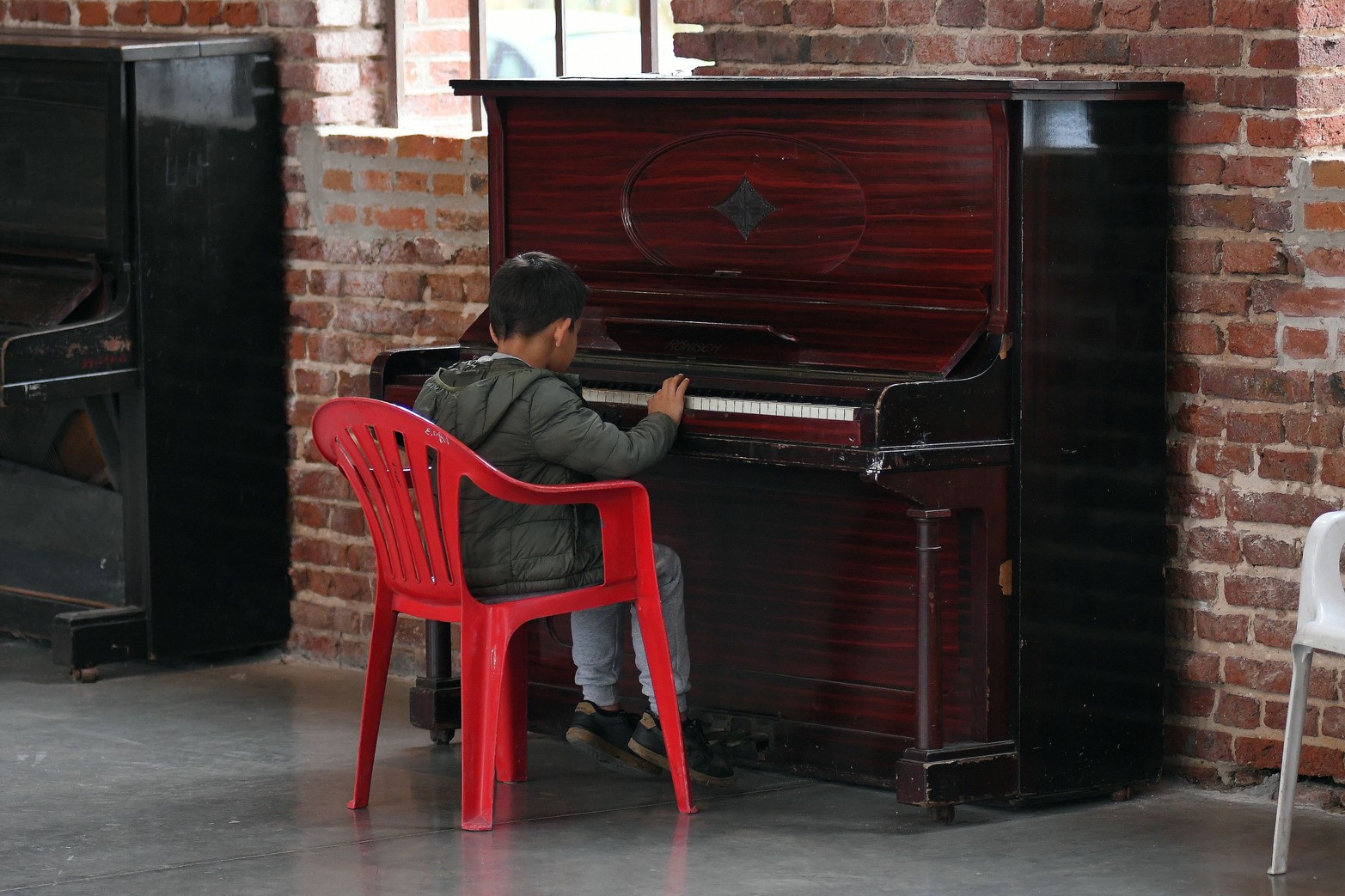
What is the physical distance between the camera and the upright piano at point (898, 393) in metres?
4.01

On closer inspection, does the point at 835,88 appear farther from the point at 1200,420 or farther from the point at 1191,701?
the point at 1191,701

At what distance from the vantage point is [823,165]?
4.24m

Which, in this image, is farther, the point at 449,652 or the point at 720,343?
the point at 449,652

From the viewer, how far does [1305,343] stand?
419cm

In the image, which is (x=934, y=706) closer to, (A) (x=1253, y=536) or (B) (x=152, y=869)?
(A) (x=1253, y=536)

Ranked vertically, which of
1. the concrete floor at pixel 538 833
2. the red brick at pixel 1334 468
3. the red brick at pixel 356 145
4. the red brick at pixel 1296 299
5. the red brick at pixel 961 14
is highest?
the red brick at pixel 961 14

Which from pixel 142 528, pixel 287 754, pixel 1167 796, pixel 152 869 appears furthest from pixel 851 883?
pixel 142 528

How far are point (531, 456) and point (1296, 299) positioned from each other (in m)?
1.41

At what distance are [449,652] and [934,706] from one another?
1219 mm

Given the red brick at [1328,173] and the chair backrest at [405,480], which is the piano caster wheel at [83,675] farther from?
the red brick at [1328,173]

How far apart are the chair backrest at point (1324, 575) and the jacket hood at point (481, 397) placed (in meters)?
1.34

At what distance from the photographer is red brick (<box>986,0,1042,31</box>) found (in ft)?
14.8

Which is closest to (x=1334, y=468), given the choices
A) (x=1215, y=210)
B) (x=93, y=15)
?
(x=1215, y=210)

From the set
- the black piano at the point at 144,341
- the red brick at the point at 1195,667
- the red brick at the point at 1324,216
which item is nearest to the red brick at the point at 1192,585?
the red brick at the point at 1195,667
